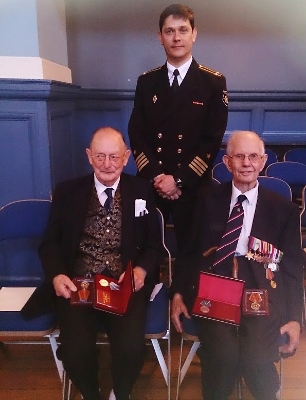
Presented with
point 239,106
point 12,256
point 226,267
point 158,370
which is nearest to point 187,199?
point 226,267

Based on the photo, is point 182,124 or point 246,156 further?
point 182,124

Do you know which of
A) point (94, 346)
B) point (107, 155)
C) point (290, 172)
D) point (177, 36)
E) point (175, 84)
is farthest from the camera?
point (290, 172)

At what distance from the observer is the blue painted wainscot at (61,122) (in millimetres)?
2791

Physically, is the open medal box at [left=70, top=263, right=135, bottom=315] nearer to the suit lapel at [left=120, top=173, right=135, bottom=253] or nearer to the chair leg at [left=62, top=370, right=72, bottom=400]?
the suit lapel at [left=120, top=173, right=135, bottom=253]

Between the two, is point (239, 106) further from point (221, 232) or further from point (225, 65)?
point (221, 232)

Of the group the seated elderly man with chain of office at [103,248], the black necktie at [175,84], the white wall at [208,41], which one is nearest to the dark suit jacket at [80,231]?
the seated elderly man with chain of office at [103,248]

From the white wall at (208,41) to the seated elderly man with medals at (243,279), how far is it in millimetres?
2677

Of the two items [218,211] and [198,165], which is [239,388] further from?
[198,165]

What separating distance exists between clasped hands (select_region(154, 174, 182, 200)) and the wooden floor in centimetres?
100

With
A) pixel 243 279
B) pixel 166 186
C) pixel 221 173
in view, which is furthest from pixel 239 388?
pixel 221 173

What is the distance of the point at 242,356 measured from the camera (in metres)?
1.89

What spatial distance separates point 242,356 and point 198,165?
1139mm

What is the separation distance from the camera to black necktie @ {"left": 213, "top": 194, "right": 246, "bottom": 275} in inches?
81.7

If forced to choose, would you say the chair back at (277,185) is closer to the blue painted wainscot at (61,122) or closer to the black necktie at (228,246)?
the black necktie at (228,246)
